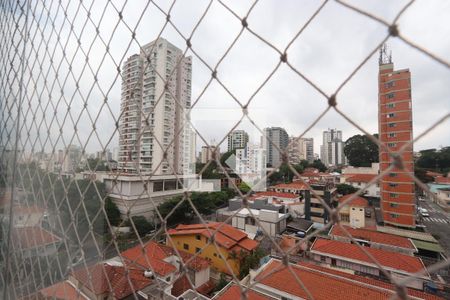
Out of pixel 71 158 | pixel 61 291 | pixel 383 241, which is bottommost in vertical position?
pixel 383 241

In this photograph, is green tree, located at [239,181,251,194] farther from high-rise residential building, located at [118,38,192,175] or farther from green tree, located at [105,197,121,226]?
green tree, located at [105,197,121,226]

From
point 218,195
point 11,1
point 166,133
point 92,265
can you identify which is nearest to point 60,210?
point 92,265

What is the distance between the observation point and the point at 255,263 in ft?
11.9

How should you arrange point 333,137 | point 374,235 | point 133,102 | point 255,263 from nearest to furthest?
point 133,102
point 255,263
point 374,235
point 333,137

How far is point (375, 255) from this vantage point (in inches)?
130

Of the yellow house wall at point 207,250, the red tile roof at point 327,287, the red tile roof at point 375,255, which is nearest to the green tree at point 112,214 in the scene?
the red tile roof at point 327,287

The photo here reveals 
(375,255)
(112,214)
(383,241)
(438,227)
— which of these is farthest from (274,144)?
(438,227)

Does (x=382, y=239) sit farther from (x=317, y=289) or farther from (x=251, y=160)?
(x=251, y=160)

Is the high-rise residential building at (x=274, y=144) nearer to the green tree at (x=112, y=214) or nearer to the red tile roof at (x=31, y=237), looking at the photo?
the green tree at (x=112, y=214)

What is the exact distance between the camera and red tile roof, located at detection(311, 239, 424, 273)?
3.09 meters

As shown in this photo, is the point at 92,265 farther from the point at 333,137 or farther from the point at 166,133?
the point at 333,137

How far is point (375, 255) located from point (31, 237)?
394 centimetres

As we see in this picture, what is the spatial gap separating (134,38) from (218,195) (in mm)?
7214

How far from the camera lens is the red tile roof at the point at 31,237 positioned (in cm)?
80
